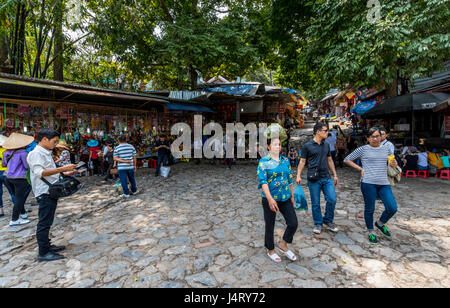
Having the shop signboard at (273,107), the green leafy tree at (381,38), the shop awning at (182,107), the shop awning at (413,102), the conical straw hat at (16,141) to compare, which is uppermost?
the green leafy tree at (381,38)

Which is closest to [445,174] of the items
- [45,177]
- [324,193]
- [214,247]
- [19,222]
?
[324,193]

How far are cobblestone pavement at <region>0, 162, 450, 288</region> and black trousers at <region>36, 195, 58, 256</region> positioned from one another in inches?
10.0

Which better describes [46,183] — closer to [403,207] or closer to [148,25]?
[403,207]

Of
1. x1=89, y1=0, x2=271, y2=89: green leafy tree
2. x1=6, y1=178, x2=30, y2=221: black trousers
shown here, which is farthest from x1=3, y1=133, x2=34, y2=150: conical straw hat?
x1=89, y1=0, x2=271, y2=89: green leafy tree

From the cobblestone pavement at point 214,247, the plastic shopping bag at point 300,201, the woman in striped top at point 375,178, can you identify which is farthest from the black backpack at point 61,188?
the woman in striped top at point 375,178

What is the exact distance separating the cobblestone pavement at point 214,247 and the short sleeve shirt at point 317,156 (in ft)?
3.78

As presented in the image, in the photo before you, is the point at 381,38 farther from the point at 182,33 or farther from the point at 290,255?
the point at 182,33

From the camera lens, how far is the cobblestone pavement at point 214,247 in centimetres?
286

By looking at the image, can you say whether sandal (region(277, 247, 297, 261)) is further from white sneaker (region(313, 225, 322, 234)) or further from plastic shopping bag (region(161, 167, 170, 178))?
plastic shopping bag (region(161, 167, 170, 178))

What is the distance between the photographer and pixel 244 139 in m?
12.0

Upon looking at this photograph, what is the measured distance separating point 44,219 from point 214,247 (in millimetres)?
2502

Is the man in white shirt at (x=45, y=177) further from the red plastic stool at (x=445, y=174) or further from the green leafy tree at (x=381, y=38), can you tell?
the red plastic stool at (x=445, y=174)
